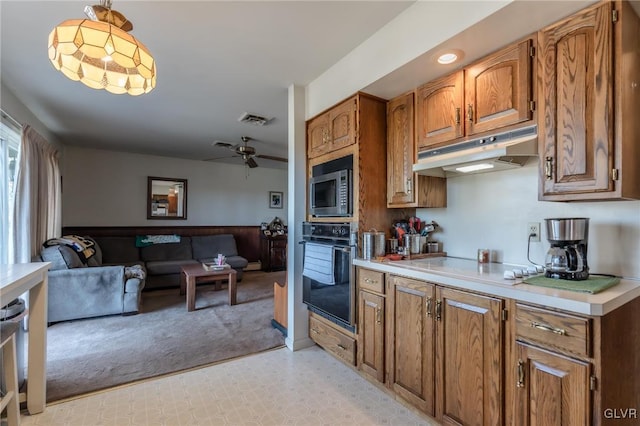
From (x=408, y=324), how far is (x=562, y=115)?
4.56ft

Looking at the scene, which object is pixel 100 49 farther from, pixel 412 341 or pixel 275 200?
pixel 275 200

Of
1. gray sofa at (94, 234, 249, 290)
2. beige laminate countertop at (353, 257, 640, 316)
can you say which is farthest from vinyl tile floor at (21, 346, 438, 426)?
gray sofa at (94, 234, 249, 290)

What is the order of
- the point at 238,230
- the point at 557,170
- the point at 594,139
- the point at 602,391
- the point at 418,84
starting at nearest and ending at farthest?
the point at 602,391, the point at 594,139, the point at 557,170, the point at 418,84, the point at 238,230

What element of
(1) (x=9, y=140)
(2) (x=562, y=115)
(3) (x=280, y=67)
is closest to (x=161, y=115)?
(1) (x=9, y=140)

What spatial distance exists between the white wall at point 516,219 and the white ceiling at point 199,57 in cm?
130

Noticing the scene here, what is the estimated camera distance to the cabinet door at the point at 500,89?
157cm

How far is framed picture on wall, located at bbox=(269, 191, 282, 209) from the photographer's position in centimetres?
723

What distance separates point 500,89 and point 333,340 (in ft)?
7.05

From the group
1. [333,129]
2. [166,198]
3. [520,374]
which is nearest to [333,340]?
[520,374]

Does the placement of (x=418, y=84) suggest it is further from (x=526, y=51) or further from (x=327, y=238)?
(x=327, y=238)

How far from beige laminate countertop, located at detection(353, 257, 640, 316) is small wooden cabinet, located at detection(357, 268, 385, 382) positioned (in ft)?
0.33

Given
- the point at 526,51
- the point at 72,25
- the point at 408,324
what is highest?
the point at 526,51

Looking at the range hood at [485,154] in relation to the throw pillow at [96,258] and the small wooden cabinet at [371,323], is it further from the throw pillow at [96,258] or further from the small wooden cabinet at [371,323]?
the throw pillow at [96,258]

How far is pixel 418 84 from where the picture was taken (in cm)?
211
